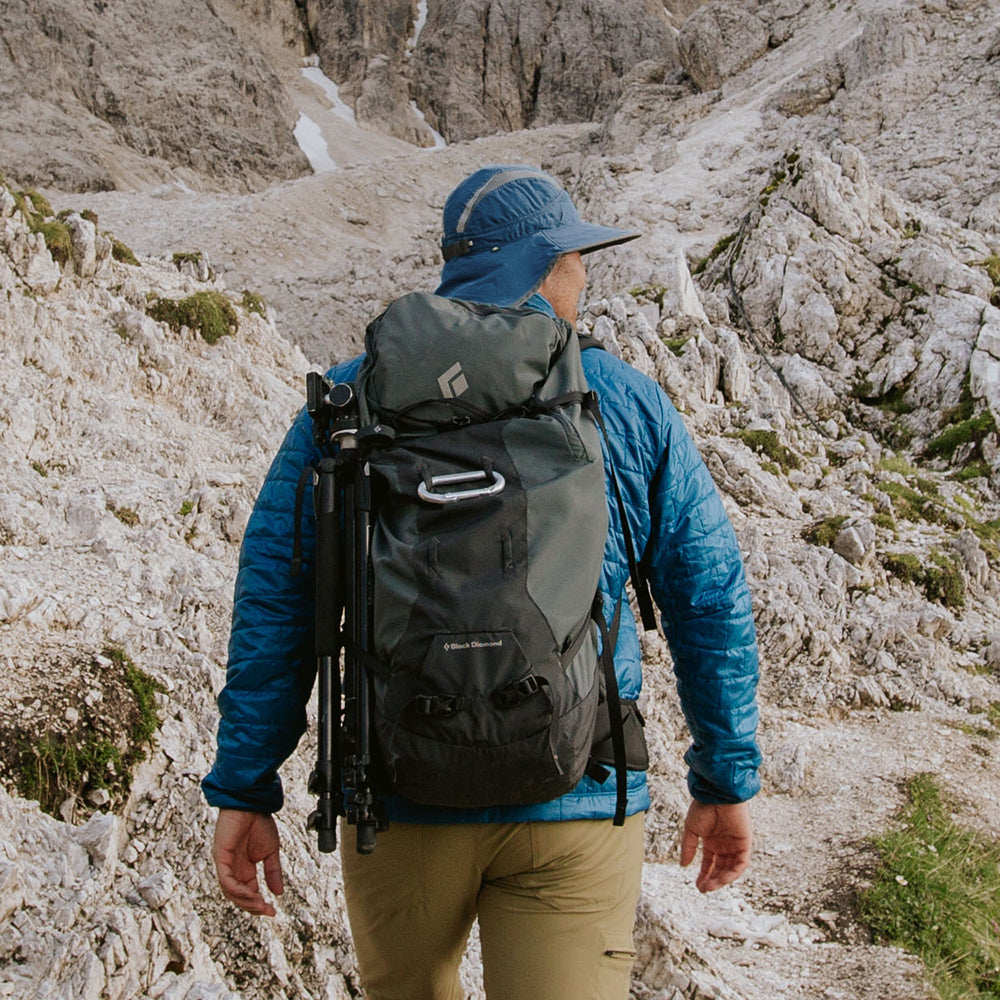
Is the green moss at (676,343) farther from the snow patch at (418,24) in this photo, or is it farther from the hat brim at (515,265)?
the snow patch at (418,24)

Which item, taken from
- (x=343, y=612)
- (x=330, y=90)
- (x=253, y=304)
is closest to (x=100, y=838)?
(x=343, y=612)

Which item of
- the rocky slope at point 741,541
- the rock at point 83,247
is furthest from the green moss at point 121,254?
the rock at point 83,247

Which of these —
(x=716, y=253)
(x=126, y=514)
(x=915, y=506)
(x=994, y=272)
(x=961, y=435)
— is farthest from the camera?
(x=716, y=253)

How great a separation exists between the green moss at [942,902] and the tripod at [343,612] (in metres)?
3.69

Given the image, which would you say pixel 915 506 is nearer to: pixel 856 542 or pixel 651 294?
pixel 856 542

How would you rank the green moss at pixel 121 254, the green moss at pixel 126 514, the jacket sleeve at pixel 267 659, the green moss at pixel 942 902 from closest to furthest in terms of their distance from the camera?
the jacket sleeve at pixel 267 659, the green moss at pixel 942 902, the green moss at pixel 126 514, the green moss at pixel 121 254

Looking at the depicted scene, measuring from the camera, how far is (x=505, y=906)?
2100 millimetres

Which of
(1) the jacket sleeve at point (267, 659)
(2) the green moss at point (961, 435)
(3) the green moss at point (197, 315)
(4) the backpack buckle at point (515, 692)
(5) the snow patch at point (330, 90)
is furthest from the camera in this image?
(5) the snow patch at point (330, 90)

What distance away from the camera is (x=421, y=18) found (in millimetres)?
74750

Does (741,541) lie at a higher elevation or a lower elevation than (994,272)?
lower

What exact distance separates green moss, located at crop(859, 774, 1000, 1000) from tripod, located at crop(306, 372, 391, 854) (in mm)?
3689

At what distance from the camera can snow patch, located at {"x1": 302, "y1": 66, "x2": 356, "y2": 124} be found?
223 ft

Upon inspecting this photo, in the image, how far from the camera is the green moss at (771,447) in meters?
12.3

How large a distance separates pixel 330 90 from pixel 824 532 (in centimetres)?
6938
